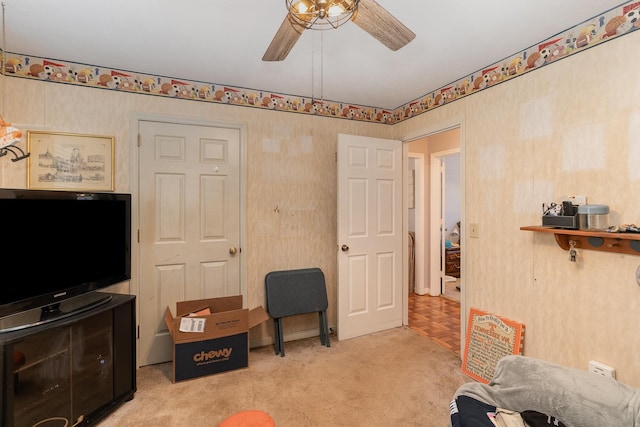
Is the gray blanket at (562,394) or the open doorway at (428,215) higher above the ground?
the open doorway at (428,215)

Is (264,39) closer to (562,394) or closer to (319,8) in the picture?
(319,8)

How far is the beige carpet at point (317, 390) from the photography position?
1.98 meters

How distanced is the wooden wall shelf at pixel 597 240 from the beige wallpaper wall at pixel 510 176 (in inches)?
2.2

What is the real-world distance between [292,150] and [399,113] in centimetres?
134

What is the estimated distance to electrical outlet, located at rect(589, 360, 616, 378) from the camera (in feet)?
5.86

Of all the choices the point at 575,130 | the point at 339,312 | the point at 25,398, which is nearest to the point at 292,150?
the point at 339,312

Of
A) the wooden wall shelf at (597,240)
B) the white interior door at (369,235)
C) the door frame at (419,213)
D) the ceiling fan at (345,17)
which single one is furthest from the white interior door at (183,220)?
the door frame at (419,213)

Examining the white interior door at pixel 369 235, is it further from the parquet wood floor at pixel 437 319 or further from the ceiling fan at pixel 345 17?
the ceiling fan at pixel 345 17

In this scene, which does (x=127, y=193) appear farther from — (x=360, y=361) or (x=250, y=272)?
(x=360, y=361)

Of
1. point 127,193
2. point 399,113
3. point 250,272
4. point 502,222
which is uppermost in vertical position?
point 399,113

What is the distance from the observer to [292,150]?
311cm

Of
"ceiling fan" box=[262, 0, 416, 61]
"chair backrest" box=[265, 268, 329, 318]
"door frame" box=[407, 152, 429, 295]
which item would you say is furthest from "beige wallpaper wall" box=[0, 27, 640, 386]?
"door frame" box=[407, 152, 429, 295]

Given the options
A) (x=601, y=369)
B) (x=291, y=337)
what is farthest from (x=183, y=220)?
(x=601, y=369)

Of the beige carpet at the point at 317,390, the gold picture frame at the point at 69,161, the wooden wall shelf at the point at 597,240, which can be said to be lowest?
the beige carpet at the point at 317,390
